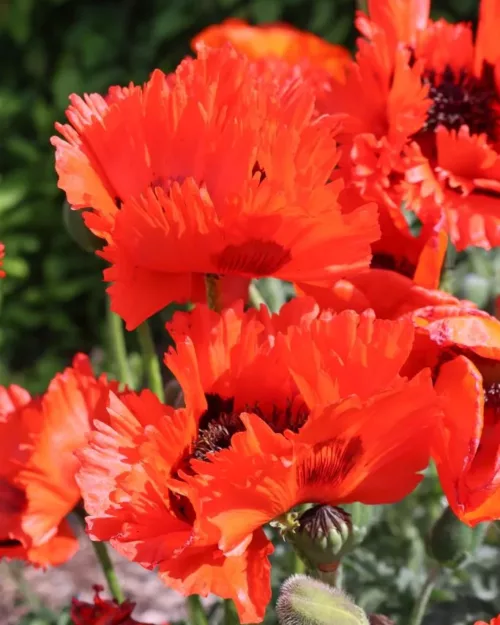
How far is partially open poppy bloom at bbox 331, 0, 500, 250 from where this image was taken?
685 mm

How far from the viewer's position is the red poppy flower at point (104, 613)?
2.29 ft

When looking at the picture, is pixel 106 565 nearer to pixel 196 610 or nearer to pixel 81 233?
pixel 196 610

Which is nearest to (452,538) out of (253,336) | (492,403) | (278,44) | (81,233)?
(492,403)

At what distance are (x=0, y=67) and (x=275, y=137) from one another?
2.45m

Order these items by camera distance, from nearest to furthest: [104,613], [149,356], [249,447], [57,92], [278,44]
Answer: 1. [249,447]
2. [104,613]
3. [149,356]
4. [278,44]
5. [57,92]

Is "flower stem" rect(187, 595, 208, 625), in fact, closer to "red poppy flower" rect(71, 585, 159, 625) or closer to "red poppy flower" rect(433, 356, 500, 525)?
"red poppy flower" rect(71, 585, 159, 625)

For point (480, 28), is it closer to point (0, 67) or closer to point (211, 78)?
point (211, 78)

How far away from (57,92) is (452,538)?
6.90 ft

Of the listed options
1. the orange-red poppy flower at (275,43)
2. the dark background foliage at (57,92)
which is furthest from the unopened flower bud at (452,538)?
the dark background foliage at (57,92)

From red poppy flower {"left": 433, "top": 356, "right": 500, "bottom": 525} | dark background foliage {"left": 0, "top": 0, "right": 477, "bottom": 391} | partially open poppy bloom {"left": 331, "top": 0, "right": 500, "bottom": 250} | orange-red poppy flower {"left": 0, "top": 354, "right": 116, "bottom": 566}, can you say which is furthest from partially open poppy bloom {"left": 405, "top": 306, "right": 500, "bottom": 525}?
dark background foliage {"left": 0, "top": 0, "right": 477, "bottom": 391}

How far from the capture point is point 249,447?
50 cm

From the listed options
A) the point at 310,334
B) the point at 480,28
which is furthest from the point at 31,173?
the point at 310,334

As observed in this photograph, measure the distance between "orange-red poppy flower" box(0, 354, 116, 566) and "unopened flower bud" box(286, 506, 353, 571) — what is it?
0.60ft

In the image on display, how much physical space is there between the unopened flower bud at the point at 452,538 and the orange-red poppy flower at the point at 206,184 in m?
0.24
